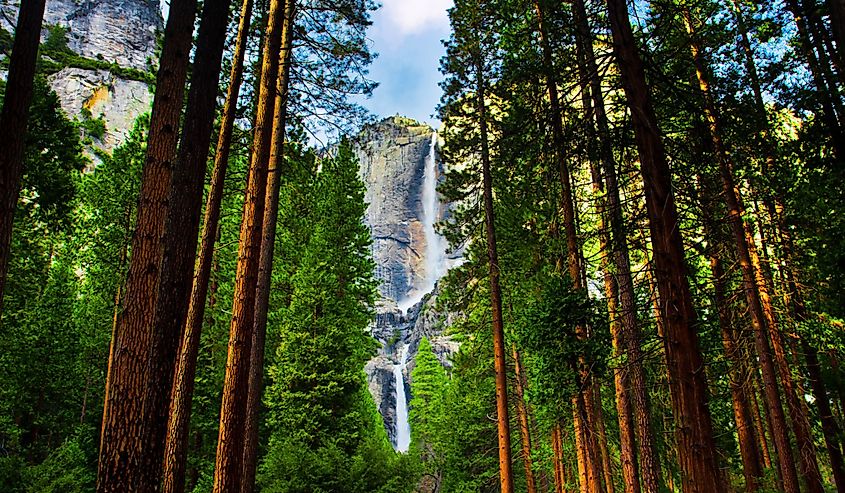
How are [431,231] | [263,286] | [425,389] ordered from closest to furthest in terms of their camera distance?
[263,286], [425,389], [431,231]

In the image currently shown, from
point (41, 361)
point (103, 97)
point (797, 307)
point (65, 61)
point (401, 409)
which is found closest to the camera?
point (797, 307)

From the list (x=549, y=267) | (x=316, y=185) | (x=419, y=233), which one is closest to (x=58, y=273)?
(x=316, y=185)

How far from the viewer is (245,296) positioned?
19.5 ft

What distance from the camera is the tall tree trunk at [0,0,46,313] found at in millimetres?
4742

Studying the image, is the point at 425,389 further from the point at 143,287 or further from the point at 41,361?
the point at 143,287

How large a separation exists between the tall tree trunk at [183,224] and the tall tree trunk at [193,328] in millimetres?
1579

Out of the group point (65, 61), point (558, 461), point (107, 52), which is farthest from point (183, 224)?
point (107, 52)

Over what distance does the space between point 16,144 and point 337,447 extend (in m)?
9.07

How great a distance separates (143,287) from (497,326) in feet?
22.6

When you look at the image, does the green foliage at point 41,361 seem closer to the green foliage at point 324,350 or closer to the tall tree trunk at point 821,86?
the green foliage at point 324,350

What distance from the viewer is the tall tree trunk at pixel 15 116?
4.74m

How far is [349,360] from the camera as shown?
1236 centimetres

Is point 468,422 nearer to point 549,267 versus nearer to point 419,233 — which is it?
point 549,267

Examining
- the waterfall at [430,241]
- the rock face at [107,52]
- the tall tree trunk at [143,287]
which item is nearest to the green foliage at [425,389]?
the tall tree trunk at [143,287]
